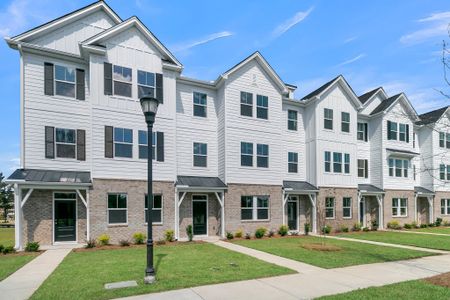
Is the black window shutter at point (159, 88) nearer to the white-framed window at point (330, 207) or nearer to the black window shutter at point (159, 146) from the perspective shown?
the black window shutter at point (159, 146)

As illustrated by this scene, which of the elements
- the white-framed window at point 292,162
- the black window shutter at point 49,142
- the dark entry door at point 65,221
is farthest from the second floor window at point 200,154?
the black window shutter at point 49,142

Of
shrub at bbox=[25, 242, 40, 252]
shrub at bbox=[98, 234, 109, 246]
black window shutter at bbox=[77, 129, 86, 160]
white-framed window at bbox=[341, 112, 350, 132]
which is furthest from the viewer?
Answer: white-framed window at bbox=[341, 112, 350, 132]

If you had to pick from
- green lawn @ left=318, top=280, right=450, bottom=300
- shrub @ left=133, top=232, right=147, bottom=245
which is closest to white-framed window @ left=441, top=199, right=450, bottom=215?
green lawn @ left=318, top=280, right=450, bottom=300

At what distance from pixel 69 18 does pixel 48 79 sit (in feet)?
12.0

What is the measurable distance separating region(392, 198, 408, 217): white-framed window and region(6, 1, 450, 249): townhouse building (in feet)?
0.29

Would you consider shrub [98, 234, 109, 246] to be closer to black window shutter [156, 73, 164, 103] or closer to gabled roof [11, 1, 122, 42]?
black window shutter [156, 73, 164, 103]

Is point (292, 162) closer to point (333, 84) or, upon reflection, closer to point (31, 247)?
point (333, 84)

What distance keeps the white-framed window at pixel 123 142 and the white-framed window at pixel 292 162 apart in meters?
11.7

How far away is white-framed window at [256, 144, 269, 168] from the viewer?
20141 mm

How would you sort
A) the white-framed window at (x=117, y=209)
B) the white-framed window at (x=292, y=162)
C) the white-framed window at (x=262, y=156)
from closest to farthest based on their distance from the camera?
the white-framed window at (x=117, y=209) < the white-framed window at (x=262, y=156) < the white-framed window at (x=292, y=162)

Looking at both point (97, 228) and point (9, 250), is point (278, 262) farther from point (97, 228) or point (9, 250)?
point (9, 250)

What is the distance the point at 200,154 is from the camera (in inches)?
764

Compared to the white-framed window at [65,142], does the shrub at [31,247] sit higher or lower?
lower

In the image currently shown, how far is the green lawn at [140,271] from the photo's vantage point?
24.1 feet
